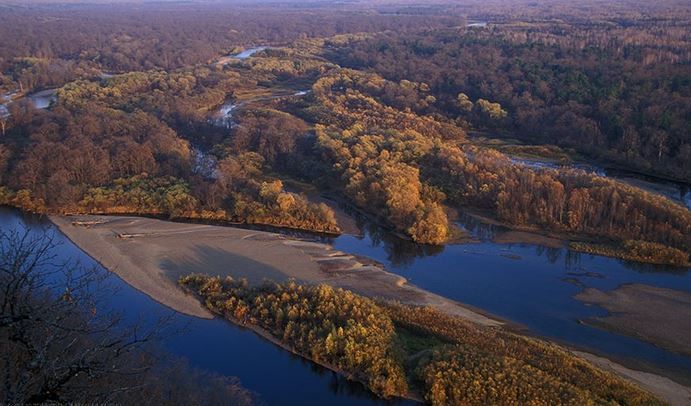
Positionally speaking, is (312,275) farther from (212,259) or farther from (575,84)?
(575,84)

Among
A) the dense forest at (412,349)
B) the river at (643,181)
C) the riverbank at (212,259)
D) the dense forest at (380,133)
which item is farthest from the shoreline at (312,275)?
the river at (643,181)

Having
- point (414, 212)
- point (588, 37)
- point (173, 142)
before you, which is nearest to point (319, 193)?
point (414, 212)

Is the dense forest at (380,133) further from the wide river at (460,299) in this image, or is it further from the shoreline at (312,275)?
the shoreline at (312,275)

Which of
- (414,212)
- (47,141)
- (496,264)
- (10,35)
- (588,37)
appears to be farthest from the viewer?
(10,35)

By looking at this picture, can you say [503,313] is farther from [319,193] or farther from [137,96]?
[137,96]

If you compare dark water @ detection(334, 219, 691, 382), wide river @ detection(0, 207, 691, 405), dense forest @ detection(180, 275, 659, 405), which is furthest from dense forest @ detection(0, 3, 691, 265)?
dense forest @ detection(180, 275, 659, 405)

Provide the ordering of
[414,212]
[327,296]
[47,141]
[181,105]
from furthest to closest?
[181,105] → [47,141] → [414,212] → [327,296]

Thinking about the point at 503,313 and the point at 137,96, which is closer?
the point at 503,313

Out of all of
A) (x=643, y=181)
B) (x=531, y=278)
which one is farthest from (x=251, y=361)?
(x=643, y=181)
